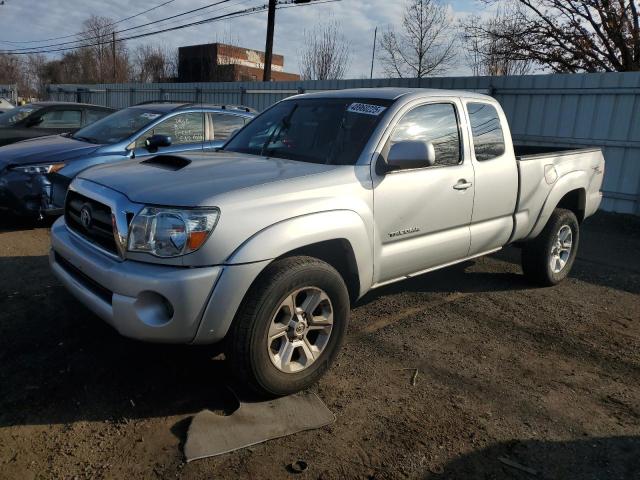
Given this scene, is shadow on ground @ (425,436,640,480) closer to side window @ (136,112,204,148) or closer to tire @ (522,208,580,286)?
tire @ (522,208,580,286)

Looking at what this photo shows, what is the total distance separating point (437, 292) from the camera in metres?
5.08

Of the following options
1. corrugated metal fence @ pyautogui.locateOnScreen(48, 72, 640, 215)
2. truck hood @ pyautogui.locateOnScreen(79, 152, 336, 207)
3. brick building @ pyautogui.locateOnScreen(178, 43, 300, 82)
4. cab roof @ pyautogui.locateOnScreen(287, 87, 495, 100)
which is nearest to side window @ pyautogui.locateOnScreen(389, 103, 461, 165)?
cab roof @ pyautogui.locateOnScreen(287, 87, 495, 100)

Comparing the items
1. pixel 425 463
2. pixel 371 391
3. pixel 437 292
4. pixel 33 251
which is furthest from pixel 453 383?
pixel 33 251

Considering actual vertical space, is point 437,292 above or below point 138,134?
below

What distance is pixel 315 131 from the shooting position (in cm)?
391

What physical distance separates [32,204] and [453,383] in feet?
17.6

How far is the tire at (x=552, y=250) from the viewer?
5.14m

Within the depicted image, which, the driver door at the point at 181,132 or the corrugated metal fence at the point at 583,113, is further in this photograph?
the corrugated metal fence at the point at 583,113

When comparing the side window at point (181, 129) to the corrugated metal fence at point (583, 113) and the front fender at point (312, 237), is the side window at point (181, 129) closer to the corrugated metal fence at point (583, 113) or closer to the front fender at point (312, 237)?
the front fender at point (312, 237)

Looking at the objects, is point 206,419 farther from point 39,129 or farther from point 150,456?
point 39,129

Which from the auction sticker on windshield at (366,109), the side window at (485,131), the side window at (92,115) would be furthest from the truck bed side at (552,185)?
the side window at (92,115)

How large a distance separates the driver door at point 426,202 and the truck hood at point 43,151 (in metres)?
4.44

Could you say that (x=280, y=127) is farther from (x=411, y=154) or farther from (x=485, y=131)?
(x=485, y=131)

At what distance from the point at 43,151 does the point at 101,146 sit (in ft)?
2.30
